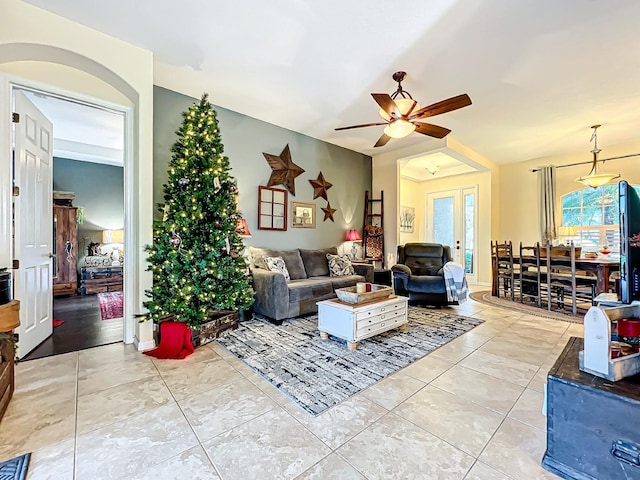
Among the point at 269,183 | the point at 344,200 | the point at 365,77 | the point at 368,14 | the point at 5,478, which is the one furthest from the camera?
the point at 344,200

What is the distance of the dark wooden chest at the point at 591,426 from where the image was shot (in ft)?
3.77

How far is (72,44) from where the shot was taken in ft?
7.97

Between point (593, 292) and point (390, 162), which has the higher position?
point (390, 162)

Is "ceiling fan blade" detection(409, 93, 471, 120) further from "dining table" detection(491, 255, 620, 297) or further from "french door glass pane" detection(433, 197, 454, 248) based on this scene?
"french door glass pane" detection(433, 197, 454, 248)

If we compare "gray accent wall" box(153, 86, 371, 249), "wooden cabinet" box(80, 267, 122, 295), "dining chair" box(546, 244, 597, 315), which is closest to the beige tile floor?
"gray accent wall" box(153, 86, 371, 249)

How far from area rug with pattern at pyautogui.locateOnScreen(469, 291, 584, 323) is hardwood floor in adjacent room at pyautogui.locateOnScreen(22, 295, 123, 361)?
206 inches

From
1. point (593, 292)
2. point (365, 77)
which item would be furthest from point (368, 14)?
point (593, 292)

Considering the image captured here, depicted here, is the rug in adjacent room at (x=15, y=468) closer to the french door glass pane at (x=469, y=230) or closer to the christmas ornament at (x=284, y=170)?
the christmas ornament at (x=284, y=170)

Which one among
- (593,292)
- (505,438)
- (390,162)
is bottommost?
(505,438)

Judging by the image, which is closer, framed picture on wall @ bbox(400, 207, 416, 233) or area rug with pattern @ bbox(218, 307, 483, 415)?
area rug with pattern @ bbox(218, 307, 483, 415)

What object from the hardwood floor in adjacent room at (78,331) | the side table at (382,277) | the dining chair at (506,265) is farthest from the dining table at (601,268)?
the hardwood floor in adjacent room at (78,331)

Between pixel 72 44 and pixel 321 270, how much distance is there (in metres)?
3.82

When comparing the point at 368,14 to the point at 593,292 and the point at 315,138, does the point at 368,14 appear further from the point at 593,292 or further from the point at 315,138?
the point at 593,292

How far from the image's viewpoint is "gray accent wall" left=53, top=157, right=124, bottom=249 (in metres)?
5.89
